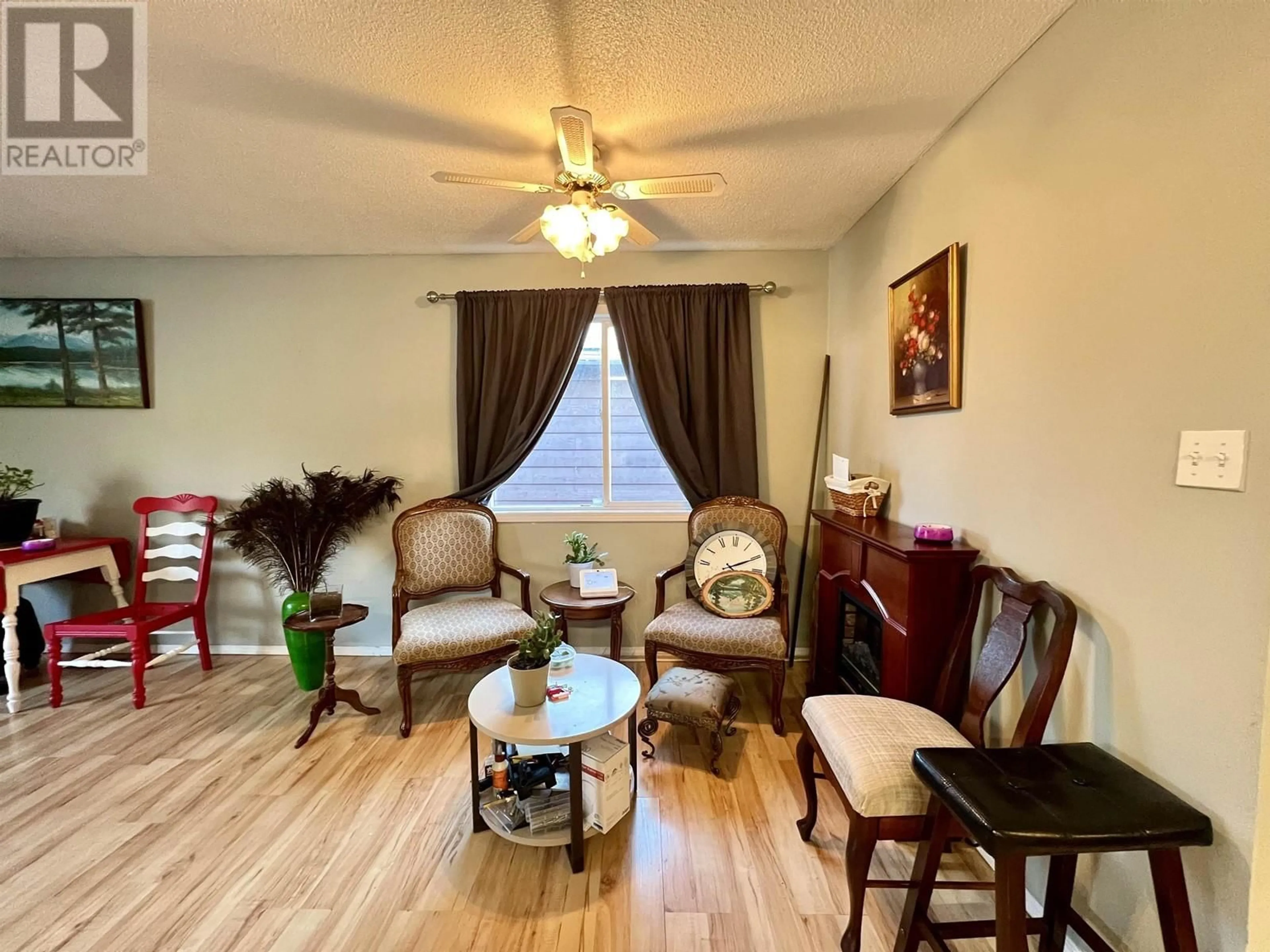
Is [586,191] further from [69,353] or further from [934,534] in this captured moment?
[69,353]

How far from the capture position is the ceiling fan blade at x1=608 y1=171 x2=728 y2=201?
5.40ft

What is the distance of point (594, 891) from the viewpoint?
1.52m

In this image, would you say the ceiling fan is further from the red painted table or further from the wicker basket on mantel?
the red painted table

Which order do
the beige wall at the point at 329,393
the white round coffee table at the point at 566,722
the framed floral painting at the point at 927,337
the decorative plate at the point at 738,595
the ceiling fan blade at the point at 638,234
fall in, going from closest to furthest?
the white round coffee table at the point at 566,722 < the framed floral painting at the point at 927,337 < the ceiling fan blade at the point at 638,234 < the decorative plate at the point at 738,595 < the beige wall at the point at 329,393

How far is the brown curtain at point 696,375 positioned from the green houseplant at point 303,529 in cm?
177

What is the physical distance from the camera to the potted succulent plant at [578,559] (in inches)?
108

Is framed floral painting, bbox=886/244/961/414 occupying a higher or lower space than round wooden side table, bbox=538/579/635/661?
higher

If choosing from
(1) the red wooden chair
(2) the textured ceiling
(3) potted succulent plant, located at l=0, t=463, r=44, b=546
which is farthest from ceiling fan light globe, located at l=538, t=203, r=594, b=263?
(3) potted succulent plant, located at l=0, t=463, r=44, b=546

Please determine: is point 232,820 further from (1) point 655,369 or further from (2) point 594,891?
(1) point 655,369

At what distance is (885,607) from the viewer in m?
1.85

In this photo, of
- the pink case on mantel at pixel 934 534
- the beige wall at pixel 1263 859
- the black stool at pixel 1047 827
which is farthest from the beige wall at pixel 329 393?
the beige wall at pixel 1263 859

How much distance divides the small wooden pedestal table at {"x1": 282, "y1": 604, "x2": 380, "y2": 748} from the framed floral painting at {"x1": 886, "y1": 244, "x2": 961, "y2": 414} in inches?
105

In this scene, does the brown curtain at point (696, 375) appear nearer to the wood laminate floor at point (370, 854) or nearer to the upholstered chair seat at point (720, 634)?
the upholstered chair seat at point (720, 634)

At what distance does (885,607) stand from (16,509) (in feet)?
14.8
